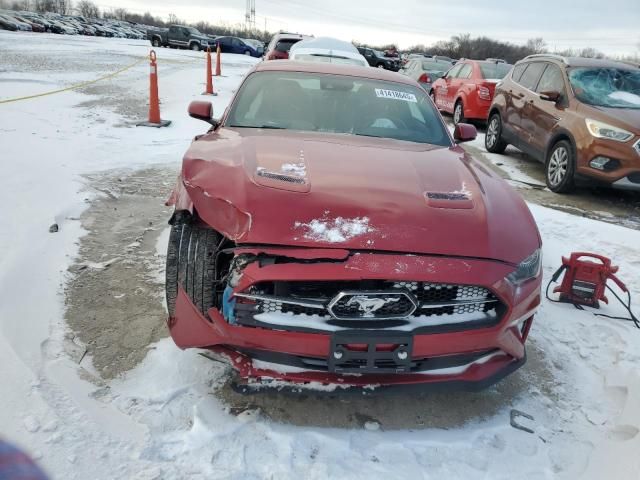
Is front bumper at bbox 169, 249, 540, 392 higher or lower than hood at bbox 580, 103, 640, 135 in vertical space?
lower

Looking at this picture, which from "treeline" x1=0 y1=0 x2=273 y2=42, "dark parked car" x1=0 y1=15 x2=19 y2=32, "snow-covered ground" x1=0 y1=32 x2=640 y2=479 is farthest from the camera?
"treeline" x1=0 y1=0 x2=273 y2=42

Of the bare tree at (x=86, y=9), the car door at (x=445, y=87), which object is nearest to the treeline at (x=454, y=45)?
the bare tree at (x=86, y=9)

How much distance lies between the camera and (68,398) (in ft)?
7.48

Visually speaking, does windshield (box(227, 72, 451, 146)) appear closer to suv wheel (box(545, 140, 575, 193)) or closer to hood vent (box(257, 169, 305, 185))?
hood vent (box(257, 169, 305, 185))

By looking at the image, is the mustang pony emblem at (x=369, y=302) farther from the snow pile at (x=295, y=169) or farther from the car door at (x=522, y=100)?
the car door at (x=522, y=100)

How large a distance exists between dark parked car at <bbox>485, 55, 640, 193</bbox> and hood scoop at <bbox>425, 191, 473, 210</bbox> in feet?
14.7

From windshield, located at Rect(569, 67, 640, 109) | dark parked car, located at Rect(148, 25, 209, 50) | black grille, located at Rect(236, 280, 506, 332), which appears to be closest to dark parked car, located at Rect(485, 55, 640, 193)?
windshield, located at Rect(569, 67, 640, 109)

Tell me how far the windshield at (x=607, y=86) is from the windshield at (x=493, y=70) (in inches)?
154

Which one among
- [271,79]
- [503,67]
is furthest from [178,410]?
[503,67]

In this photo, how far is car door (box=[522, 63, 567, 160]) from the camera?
705 cm

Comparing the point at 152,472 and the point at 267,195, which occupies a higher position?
the point at 267,195

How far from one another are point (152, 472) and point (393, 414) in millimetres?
1110

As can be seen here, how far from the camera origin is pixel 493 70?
11445mm

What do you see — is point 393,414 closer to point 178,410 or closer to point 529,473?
point 529,473
